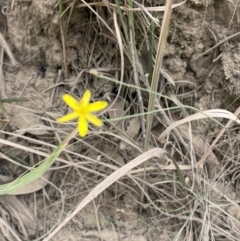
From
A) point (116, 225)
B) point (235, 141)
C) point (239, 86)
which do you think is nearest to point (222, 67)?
point (239, 86)

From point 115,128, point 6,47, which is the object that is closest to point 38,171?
point 115,128

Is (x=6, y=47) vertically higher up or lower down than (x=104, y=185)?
higher up

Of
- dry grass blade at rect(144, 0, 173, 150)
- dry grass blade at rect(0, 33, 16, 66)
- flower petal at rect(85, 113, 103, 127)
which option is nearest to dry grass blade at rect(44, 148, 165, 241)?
dry grass blade at rect(144, 0, 173, 150)

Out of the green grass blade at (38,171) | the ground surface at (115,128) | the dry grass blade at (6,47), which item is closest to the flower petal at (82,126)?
the green grass blade at (38,171)

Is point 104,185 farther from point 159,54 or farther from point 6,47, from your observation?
point 6,47

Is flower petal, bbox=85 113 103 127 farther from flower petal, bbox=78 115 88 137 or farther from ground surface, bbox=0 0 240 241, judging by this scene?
ground surface, bbox=0 0 240 241

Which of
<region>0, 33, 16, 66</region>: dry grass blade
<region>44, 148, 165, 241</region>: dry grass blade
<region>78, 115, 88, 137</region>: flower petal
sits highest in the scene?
<region>0, 33, 16, 66</region>: dry grass blade

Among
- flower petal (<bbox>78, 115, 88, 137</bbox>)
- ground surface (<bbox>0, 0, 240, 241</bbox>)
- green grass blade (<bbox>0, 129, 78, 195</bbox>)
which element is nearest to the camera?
flower petal (<bbox>78, 115, 88, 137</bbox>)

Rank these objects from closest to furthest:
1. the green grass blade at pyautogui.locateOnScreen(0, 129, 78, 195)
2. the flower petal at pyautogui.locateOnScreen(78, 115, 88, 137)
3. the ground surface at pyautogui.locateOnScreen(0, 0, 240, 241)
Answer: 1. the flower petal at pyautogui.locateOnScreen(78, 115, 88, 137)
2. the green grass blade at pyautogui.locateOnScreen(0, 129, 78, 195)
3. the ground surface at pyautogui.locateOnScreen(0, 0, 240, 241)

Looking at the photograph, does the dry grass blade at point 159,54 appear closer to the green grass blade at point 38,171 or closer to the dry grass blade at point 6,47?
the green grass blade at point 38,171
